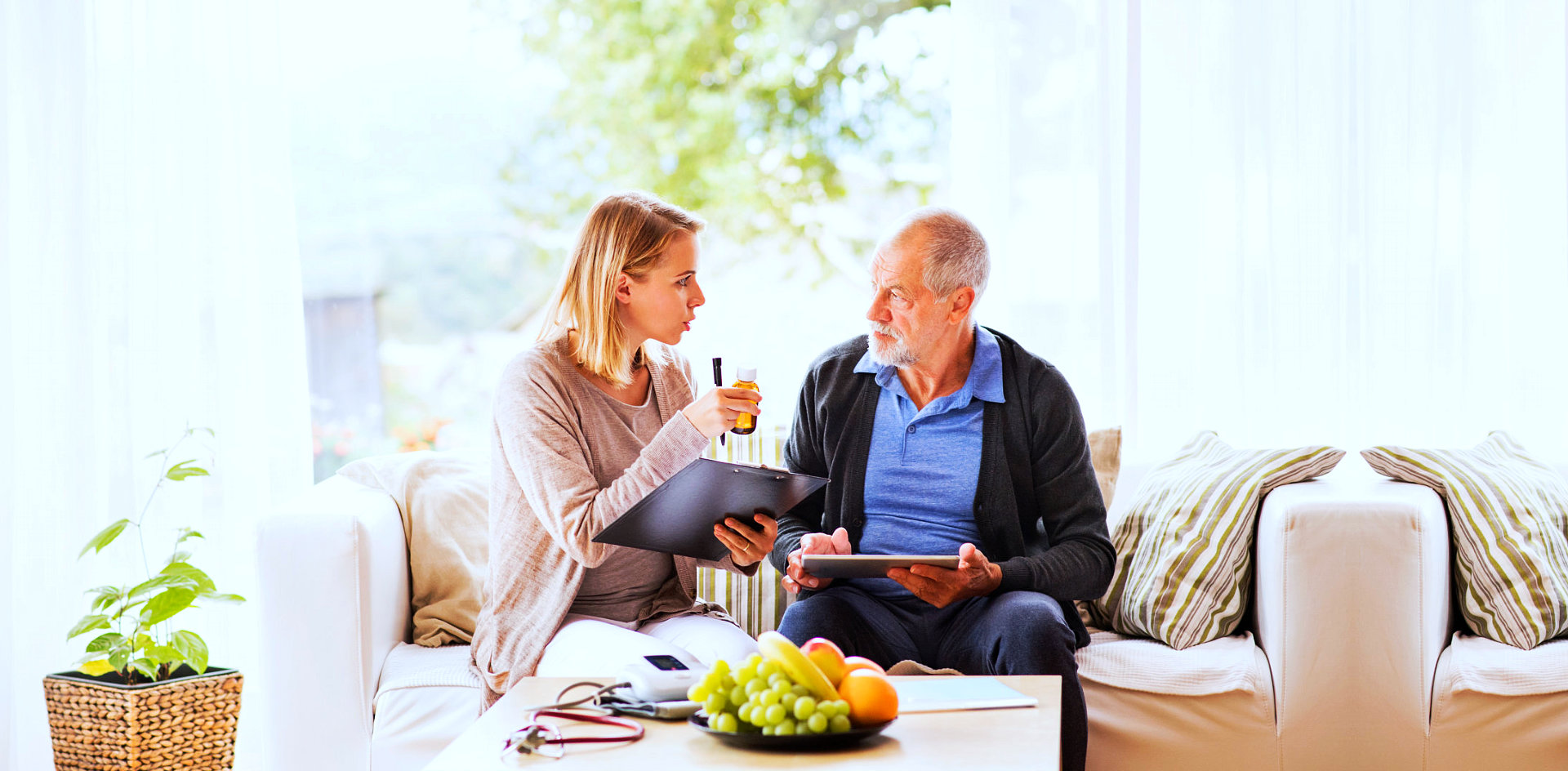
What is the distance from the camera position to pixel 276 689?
82.6 inches

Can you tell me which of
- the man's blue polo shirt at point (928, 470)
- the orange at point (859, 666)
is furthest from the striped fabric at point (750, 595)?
the orange at point (859, 666)

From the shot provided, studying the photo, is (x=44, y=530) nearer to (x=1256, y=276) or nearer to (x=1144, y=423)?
(x=1144, y=423)

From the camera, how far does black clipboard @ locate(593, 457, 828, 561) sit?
171cm

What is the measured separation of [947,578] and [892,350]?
0.44 metres

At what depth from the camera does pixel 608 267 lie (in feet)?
6.61

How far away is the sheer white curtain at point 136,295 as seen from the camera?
2.90 meters

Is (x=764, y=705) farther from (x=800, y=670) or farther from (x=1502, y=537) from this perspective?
(x=1502, y=537)

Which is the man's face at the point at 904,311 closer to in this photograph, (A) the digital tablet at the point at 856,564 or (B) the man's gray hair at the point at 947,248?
(B) the man's gray hair at the point at 947,248

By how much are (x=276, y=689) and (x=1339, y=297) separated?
2364 mm

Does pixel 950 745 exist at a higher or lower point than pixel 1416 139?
lower

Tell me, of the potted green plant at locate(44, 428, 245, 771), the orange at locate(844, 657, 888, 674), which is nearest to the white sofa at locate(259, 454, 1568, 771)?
the potted green plant at locate(44, 428, 245, 771)

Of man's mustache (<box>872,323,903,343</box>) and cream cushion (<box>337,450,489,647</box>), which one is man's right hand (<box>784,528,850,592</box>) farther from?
cream cushion (<box>337,450,489,647</box>)

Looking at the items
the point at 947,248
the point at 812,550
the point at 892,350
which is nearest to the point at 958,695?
the point at 812,550

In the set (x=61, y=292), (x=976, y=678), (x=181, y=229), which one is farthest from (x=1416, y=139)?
(x=61, y=292)
